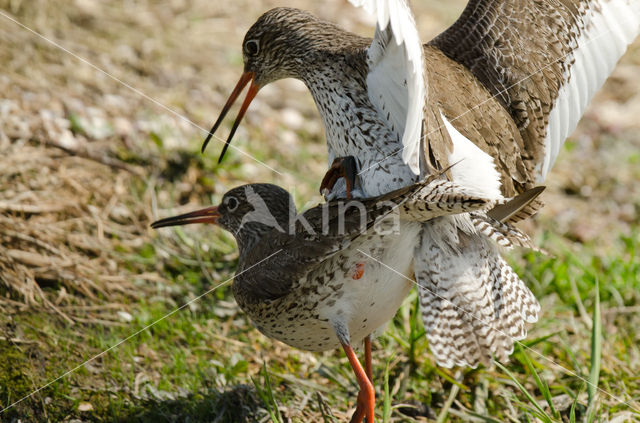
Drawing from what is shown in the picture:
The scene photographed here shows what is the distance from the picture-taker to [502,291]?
3.36 meters

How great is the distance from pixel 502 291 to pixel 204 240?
82.1 inches

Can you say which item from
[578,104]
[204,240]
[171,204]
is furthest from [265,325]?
[578,104]

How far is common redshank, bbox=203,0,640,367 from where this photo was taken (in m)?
2.92

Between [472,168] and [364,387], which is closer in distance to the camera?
[472,168]

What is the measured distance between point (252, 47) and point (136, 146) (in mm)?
1435

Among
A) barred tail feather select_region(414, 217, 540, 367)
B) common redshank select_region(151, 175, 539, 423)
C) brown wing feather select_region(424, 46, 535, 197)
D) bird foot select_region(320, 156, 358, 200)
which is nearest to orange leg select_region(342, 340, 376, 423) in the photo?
common redshank select_region(151, 175, 539, 423)

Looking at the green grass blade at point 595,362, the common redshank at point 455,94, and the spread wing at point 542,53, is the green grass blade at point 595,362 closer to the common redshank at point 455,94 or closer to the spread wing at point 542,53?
the common redshank at point 455,94

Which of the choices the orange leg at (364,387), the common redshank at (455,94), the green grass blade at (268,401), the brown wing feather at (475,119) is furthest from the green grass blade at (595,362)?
the green grass blade at (268,401)

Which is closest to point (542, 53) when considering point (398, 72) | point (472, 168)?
point (472, 168)

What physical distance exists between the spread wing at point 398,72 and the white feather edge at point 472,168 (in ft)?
0.71

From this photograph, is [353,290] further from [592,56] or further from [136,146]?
[136,146]

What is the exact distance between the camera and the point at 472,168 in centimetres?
305

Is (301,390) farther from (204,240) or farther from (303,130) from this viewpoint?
(303,130)
